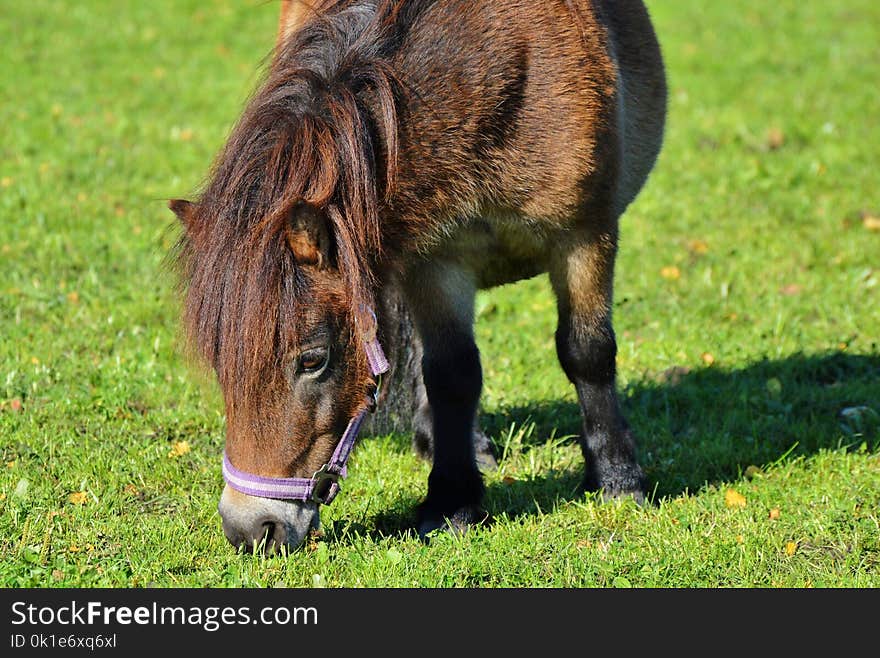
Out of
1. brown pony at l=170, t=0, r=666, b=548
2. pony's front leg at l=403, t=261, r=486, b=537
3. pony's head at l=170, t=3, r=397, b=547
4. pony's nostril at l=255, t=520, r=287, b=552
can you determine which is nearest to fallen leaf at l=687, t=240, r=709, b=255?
brown pony at l=170, t=0, r=666, b=548

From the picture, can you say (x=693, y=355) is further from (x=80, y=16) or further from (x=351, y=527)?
(x=80, y=16)

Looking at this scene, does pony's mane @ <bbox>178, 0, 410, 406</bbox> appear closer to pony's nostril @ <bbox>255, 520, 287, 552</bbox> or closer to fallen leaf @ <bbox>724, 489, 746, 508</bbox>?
pony's nostril @ <bbox>255, 520, 287, 552</bbox>

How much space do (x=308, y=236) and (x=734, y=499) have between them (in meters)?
2.17

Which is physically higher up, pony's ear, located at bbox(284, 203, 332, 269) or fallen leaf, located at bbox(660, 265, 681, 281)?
pony's ear, located at bbox(284, 203, 332, 269)

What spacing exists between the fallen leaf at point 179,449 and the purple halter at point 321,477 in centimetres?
130

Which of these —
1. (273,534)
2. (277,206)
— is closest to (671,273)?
(273,534)

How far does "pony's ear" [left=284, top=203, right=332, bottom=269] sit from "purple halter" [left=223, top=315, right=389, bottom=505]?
31cm

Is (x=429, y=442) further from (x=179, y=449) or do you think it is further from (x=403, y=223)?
(x=403, y=223)

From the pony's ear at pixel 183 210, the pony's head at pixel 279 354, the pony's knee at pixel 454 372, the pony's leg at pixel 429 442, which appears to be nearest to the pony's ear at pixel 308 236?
the pony's head at pixel 279 354

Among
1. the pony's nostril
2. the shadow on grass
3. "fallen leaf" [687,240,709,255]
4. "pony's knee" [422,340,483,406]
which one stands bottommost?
the shadow on grass

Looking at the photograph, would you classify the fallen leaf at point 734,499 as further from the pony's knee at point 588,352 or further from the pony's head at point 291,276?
the pony's head at point 291,276

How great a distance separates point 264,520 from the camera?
377 centimetres

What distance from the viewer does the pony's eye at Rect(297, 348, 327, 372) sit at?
3666 mm

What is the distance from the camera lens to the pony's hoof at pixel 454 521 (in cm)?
441
